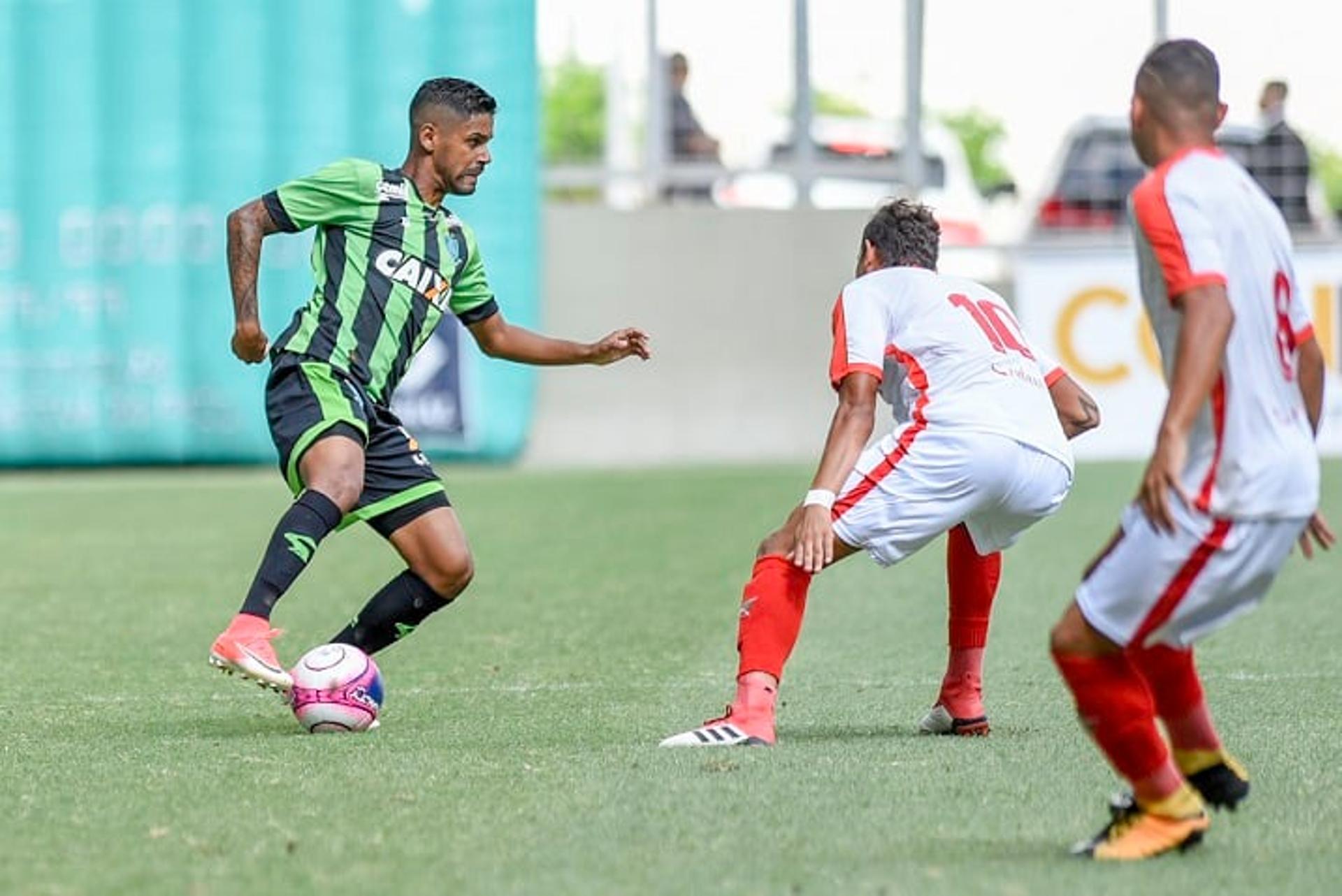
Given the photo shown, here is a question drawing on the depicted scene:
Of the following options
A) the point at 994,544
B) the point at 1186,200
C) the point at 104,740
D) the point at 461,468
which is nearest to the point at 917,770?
the point at 994,544

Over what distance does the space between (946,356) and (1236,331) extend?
190 centimetres

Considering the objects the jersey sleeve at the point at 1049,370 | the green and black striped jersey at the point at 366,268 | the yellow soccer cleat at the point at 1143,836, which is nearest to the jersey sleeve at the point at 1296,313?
the yellow soccer cleat at the point at 1143,836

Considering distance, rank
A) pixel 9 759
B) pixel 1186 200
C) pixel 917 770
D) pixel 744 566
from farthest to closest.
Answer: pixel 744 566 < pixel 9 759 < pixel 917 770 < pixel 1186 200

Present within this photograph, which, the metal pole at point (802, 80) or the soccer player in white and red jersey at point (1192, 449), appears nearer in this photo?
the soccer player in white and red jersey at point (1192, 449)

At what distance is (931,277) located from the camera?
6.89 meters

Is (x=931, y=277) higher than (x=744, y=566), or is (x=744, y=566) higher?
(x=931, y=277)

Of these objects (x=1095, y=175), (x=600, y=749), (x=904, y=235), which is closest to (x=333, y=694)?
(x=600, y=749)

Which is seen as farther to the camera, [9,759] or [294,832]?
[9,759]

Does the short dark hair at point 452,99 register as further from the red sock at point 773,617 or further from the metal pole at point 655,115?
the metal pole at point 655,115

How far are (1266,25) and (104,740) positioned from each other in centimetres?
1745

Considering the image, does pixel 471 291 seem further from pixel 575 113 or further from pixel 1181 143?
A: pixel 575 113

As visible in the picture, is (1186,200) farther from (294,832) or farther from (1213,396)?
(294,832)

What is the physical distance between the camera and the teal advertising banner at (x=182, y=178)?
21125 millimetres

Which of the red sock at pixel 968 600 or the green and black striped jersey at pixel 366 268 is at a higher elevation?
the green and black striped jersey at pixel 366 268
